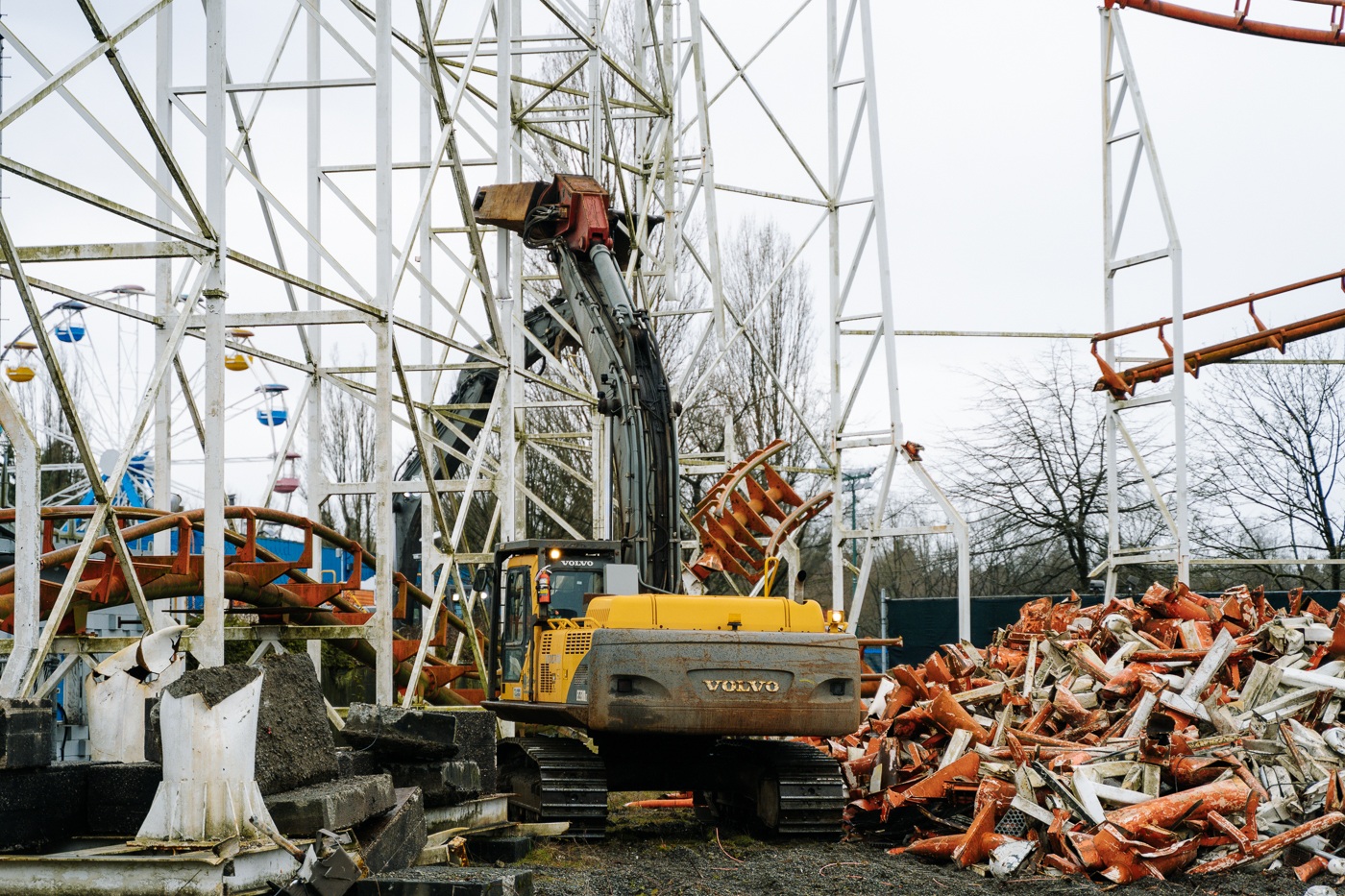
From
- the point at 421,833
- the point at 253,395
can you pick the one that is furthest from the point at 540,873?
the point at 253,395

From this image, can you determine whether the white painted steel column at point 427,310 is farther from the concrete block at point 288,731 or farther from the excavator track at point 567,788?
the concrete block at point 288,731

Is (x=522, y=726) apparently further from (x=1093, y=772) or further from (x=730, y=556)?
(x=1093, y=772)

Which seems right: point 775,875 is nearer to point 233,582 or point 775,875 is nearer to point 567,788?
point 567,788

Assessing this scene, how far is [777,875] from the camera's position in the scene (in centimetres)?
972

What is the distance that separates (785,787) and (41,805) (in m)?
5.85

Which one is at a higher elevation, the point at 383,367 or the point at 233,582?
the point at 383,367

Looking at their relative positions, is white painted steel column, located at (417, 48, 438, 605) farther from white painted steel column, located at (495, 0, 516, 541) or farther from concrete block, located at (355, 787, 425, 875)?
concrete block, located at (355, 787, 425, 875)

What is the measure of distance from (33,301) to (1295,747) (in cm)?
880

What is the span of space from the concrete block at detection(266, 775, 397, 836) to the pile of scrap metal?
4464mm

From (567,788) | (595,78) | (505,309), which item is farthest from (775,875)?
(595,78)

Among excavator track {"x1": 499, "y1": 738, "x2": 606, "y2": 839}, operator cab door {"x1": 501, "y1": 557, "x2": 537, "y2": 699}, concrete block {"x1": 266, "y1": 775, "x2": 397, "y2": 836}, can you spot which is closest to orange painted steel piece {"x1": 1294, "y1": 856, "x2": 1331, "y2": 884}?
excavator track {"x1": 499, "y1": 738, "x2": 606, "y2": 839}

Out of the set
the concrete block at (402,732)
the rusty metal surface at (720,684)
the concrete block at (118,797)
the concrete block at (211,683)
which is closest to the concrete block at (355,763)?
the concrete block at (402,732)

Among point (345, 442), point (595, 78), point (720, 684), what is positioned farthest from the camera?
point (345, 442)

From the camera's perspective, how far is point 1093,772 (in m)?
10.6
